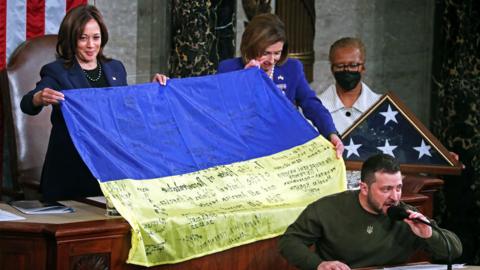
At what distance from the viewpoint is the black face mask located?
8523 mm

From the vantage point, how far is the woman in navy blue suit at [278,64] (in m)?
6.89

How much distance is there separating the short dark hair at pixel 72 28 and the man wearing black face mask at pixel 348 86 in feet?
8.01

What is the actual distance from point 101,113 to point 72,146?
413 mm

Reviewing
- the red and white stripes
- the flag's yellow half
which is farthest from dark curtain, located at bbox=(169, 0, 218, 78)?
the flag's yellow half

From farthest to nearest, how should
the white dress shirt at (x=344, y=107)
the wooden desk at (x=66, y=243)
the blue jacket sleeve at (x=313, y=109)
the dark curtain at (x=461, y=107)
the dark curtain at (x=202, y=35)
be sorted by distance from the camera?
the dark curtain at (x=202, y=35)
the dark curtain at (x=461, y=107)
the white dress shirt at (x=344, y=107)
the blue jacket sleeve at (x=313, y=109)
the wooden desk at (x=66, y=243)

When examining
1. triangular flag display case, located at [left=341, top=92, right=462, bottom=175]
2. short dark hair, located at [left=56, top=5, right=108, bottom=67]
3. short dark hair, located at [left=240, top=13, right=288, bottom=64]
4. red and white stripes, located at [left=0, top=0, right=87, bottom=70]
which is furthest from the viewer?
red and white stripes, located at [left=0, top=0, right=87, bottom=70]

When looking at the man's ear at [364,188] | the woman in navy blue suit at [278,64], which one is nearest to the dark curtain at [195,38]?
the woman in navy blue suit at [278,64]

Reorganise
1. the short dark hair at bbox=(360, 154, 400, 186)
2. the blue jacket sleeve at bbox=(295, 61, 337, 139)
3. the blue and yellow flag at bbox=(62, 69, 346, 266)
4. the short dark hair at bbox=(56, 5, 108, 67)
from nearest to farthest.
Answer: the short dark hair at bbox=(360, 154, 400, 186) < the blue and yellow flag at bbox=(62, 69, 346, 266) < the short dark hair at bbox=(56, 5, 108, 67) < the blue jacket sleeve at bbox=(295, 61, 337, 139)

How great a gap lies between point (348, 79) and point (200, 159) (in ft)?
7.39

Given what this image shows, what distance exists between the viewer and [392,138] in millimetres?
→ 8312

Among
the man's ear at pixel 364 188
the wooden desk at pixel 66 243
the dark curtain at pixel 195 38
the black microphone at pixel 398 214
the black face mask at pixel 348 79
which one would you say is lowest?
the wooden desk at pixel 66 243

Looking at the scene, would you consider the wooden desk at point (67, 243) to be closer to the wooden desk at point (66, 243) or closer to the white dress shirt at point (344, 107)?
the wooden desk at point (66, 243)

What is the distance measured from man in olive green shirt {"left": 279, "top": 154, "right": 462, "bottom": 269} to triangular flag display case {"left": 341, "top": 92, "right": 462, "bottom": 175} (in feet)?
6.84

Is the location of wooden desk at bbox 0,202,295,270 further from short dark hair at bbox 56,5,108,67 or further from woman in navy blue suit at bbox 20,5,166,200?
short dark hair at bbox 56,5,108,67
